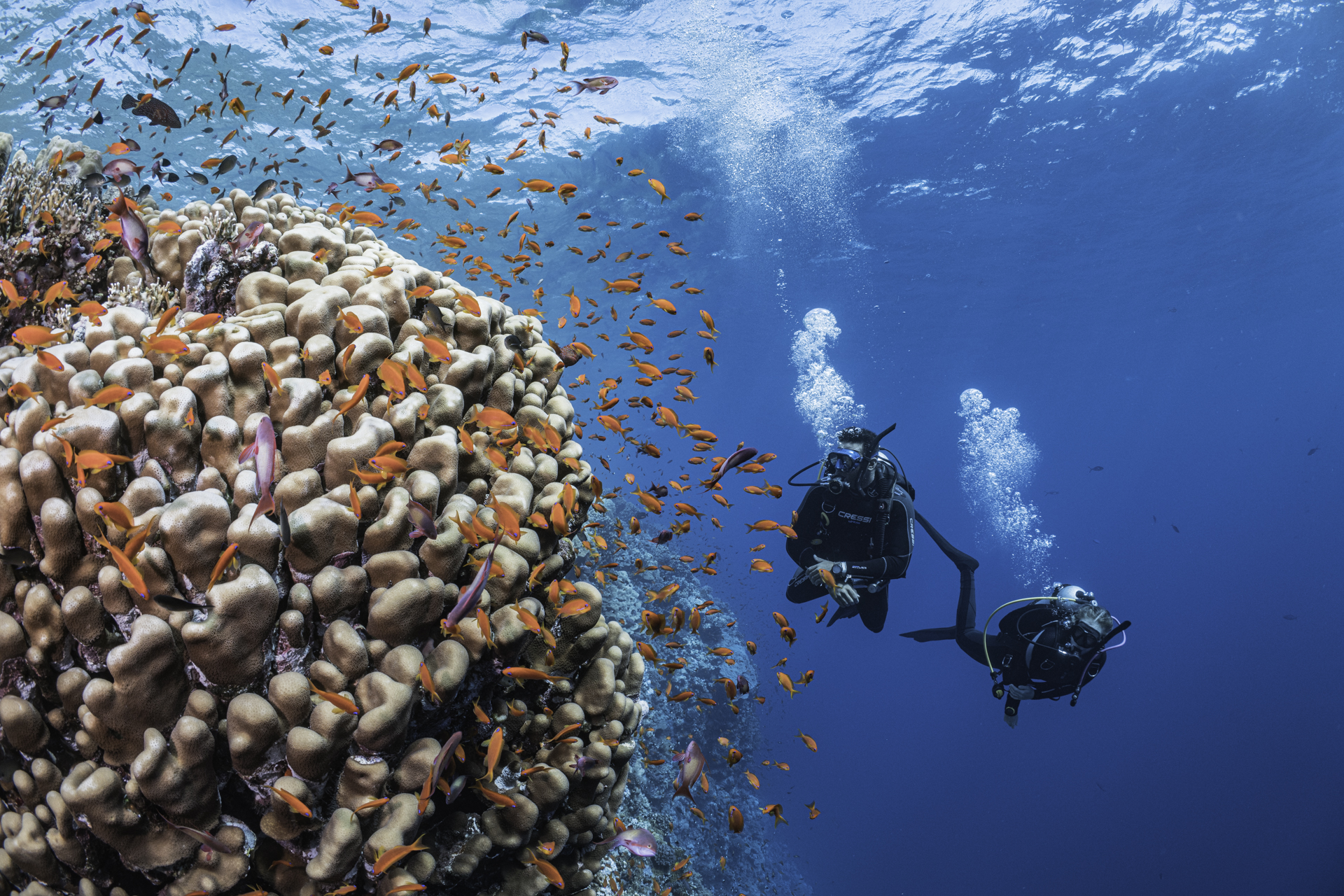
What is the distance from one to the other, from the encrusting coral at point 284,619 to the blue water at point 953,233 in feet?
40.6

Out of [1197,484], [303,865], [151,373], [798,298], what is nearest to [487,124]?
[151,373]

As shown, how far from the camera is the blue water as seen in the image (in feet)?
56.1

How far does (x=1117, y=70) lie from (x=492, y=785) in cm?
2686

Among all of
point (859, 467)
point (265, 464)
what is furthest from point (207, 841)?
point (859, 467)

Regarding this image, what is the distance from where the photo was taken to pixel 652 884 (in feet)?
23.8

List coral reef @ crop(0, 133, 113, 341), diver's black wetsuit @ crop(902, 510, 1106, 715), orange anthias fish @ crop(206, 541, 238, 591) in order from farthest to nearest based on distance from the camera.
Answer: diver's black wetsuit @ crop(902, 510, 1106, 715) < coral reef @ crop(0, 133, 113, 341) < orange anthias fish @ crop(206, 541, 238, 591)

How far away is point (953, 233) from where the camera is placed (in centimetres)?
2897

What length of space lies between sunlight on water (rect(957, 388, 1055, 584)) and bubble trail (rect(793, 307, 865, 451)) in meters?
20.8

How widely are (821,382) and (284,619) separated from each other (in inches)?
2978

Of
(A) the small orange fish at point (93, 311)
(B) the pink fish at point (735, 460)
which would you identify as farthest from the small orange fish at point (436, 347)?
(B) the pink fish at point (735, 460)

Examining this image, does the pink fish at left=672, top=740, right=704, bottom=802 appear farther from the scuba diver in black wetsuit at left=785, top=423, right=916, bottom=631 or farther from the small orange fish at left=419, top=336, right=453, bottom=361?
the scuba diver in black wetsuit at left=785, top=423, right=916, bottom=631

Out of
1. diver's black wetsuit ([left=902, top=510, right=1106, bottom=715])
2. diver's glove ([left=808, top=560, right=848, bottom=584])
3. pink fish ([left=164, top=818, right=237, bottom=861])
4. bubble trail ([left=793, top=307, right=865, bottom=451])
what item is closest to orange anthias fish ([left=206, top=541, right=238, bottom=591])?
pink fish ([left=164, top=818, right=237, bottom=861])

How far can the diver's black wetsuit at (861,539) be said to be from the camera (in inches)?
325

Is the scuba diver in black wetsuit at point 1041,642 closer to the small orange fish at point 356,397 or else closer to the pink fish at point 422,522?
the pink fish at point 422,522
